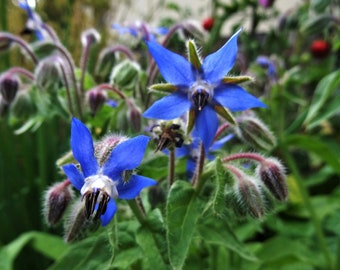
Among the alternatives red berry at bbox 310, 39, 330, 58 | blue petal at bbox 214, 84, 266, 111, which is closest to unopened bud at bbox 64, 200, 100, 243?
blue petal at bbox 214, 84, 266, 111

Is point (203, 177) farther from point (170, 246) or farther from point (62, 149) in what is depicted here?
point (62, 149)

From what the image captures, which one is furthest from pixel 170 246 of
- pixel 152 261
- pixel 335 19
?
pixel 335 19

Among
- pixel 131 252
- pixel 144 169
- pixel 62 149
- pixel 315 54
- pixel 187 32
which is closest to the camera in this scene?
pixel 131 252

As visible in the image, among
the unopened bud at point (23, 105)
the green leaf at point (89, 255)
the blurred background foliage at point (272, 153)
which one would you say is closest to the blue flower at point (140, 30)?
the blurred background foliage at point (272, 153)

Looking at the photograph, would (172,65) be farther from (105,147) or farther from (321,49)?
(321,49)

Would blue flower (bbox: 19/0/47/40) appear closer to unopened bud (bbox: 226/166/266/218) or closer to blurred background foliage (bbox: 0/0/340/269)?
blurred background foliage (bbox: 0/0/340/269)

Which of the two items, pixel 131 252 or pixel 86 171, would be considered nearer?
pixel 86 171
